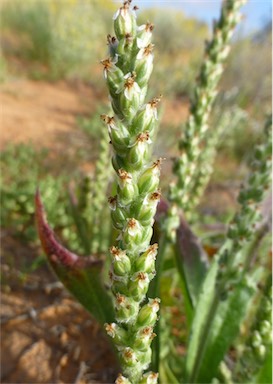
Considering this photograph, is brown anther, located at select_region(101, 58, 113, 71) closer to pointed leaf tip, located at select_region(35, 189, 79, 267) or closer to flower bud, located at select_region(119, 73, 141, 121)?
flower bud, located at select_region(119, 73, 141, 121)

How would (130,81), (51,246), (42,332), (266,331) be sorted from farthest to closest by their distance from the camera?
1. (42,332)
2. (51,246)
3. (266,331)
4. (130,81)

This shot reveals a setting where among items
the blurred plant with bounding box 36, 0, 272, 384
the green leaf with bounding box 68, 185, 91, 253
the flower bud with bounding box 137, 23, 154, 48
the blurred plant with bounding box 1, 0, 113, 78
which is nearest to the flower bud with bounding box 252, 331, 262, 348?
the blurred plant with bounding box 36, 0, 272, 384

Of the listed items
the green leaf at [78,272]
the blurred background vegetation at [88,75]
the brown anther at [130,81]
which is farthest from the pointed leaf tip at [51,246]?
the blurred background vegetation at [88,75]

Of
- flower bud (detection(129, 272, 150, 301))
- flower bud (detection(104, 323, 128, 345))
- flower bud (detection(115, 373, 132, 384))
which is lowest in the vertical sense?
flower bud (detection(115, 373, 132, 384))

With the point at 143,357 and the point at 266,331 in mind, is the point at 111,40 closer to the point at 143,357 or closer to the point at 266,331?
the point at 143,357

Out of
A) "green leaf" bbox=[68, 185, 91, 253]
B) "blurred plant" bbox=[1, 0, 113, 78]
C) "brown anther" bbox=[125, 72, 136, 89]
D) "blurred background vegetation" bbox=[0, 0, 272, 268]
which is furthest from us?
"blurred plant" bbox=[1, 0, 113, 78]

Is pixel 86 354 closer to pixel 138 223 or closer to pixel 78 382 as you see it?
pixel 78 382

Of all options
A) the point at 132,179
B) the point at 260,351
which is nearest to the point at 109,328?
the point at 132,179

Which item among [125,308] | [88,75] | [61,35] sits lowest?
[125,308]
